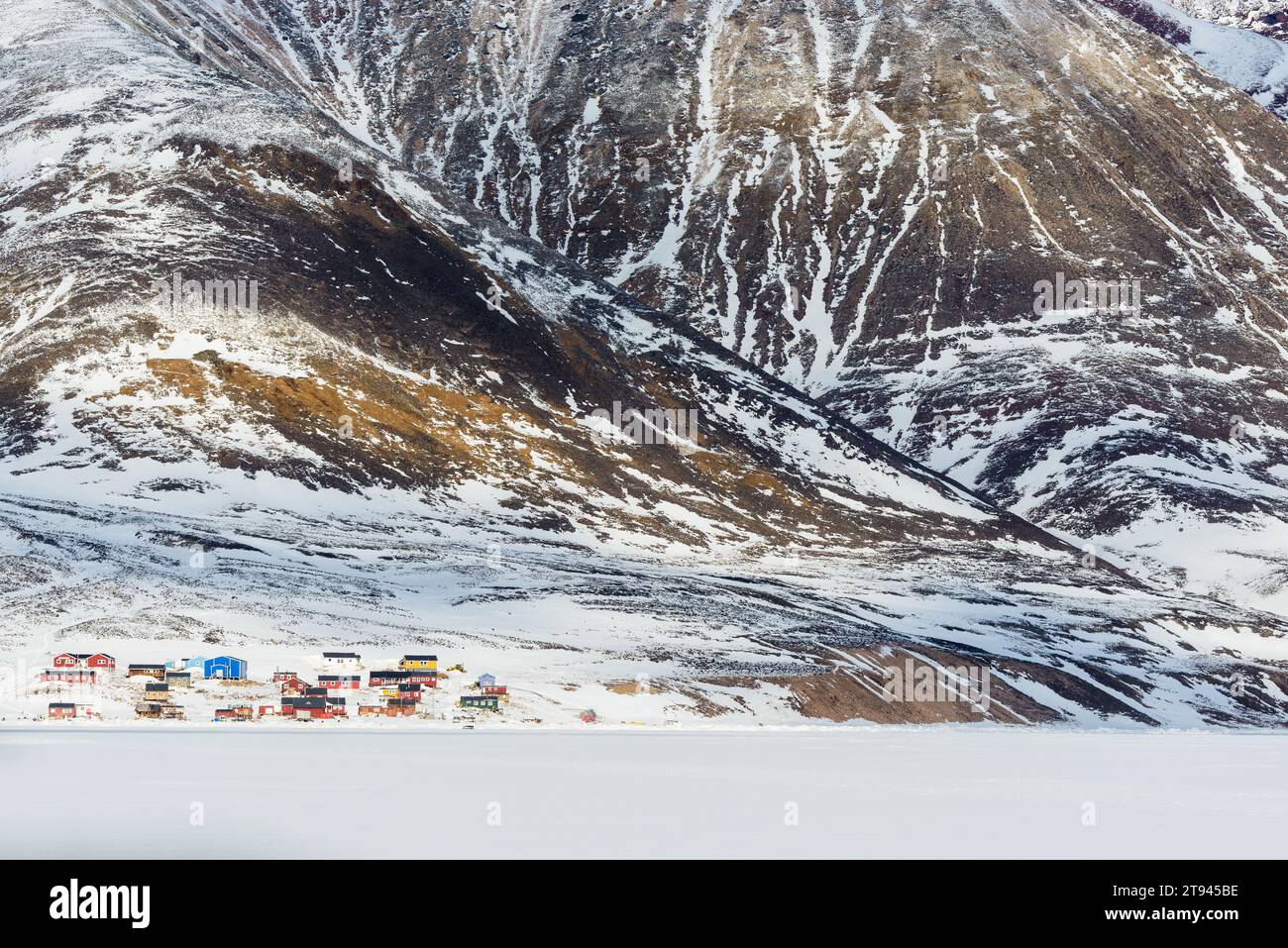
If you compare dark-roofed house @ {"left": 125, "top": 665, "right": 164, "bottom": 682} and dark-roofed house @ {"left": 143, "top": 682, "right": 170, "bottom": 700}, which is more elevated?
dark-roofed house @ {"left": 125, "top": 665, "right": 164, "bottom": 682}

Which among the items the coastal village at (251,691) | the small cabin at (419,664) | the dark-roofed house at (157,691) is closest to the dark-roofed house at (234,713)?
the coastal village at (251,691)

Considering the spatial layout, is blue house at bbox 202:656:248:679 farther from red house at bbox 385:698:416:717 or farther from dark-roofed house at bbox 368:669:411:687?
red house at bbox 385:698:416:717

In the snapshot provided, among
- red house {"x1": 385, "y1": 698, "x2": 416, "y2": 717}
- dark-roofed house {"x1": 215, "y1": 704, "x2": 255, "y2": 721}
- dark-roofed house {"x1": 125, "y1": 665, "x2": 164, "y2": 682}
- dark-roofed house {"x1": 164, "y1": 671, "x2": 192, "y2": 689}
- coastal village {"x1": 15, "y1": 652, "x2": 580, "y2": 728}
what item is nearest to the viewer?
dark-roofed house {"x1": 215, "y1": 704, "x2": 255, "y2": 721}

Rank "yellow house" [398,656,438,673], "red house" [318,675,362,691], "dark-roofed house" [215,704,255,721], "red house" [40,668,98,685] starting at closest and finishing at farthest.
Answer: "dark-roofed house" [215,704,255,721] → "red house" [40,668,98,685] → "red house" [318,675,362,691] → "yellow house" [398,656,438,673]

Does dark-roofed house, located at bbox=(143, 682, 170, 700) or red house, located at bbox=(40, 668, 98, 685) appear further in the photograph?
red house, located at bbox=(40, 668, 98, 685)

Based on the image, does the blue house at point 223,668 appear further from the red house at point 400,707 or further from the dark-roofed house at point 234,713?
the red house at point 400,707

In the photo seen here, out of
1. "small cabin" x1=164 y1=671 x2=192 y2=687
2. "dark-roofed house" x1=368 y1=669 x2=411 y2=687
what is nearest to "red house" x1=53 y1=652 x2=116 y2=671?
"small cabin" x1=164 y1=671 x2=192 y2=687

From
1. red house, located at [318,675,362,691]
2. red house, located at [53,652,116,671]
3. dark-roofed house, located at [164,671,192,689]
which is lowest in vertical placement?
red house, located at [318,675,362,691]
